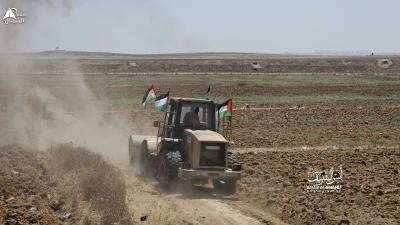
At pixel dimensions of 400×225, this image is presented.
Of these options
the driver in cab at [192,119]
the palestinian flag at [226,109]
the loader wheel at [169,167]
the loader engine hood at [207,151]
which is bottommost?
the loader wheel at [169,167]

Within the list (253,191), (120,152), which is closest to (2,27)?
(120,152)

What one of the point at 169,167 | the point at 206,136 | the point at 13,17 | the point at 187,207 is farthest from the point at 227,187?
the point at 13,17

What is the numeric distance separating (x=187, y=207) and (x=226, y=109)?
3.91m

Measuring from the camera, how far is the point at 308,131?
28.0 m

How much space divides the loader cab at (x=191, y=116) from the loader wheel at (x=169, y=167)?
3.04ft

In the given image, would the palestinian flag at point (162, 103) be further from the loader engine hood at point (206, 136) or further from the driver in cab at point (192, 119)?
the loader engine hood at point (206, 136)

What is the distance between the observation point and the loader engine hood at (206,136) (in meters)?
15.1

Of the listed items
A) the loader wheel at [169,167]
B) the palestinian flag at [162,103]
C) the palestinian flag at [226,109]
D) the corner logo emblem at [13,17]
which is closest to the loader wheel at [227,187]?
the loader wheel at [169,167]

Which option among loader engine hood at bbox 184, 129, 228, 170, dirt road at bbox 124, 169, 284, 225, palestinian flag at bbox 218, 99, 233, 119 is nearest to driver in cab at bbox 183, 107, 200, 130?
palestinian flag at bbox 218, 99, 233, 119

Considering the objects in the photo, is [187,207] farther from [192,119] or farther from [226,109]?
[226,109]

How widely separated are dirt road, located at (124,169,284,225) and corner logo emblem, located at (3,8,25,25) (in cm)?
1005

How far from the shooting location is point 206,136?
1539 centimetres

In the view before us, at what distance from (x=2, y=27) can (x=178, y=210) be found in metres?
14.3

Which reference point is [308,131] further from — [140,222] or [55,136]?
[140,222]
